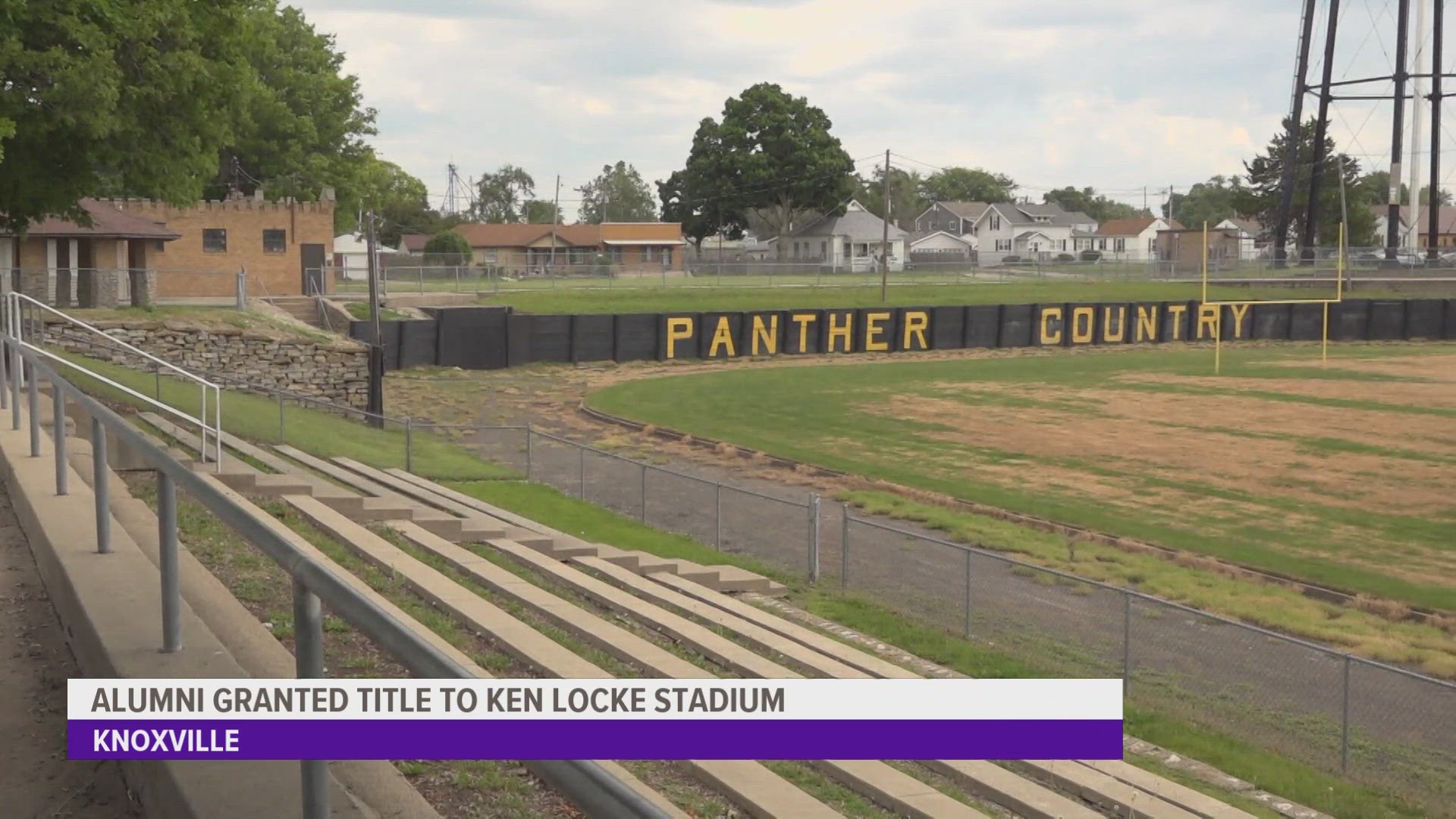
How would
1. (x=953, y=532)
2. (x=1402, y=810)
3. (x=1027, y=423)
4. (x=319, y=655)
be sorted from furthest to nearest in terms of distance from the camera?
(x=1027, y=423) → (x=953, y=532) → (x=1402, y=810) → (x=319, y=655)

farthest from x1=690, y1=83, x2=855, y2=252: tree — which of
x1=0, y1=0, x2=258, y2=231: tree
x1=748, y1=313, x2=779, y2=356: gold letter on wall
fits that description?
x1=0, y1=0, x2=258, y2=231: tree

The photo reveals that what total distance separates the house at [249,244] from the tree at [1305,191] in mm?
84844

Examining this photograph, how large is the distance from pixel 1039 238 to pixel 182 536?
148 m

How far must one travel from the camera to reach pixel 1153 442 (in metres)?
33.4

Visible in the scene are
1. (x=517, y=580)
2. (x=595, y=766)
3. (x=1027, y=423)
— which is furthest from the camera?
(x=1027, y=423)

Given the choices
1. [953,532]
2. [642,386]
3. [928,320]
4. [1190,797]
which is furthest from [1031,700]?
[928,320]

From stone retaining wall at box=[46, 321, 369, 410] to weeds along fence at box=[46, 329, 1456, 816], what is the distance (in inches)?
504

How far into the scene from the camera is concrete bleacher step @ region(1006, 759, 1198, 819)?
871 cm

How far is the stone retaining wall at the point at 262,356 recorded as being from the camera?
3544 cm

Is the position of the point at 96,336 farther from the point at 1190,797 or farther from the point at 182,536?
the point at 1190,797

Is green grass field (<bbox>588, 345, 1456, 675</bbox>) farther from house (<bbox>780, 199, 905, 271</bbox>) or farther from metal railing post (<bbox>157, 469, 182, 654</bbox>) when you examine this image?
house (<bbox>780, 199, 905, 271</bbox>)

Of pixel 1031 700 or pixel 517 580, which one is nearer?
pixel 1031 700

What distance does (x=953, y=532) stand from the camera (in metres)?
22.7
